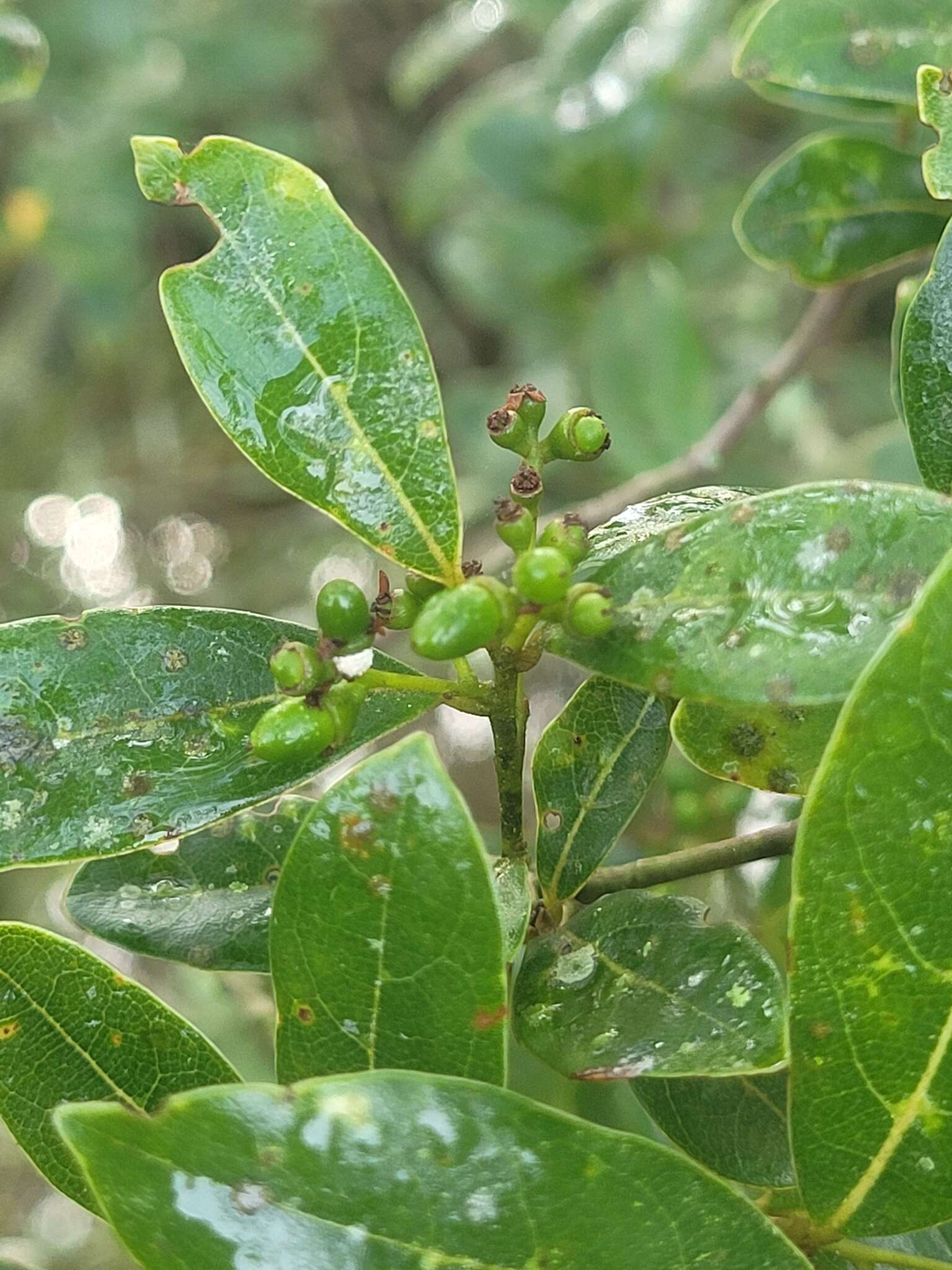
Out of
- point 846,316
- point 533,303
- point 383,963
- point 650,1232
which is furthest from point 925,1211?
point 846,316

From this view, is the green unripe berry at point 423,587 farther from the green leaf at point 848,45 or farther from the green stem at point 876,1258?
the green leaf at point 848,45

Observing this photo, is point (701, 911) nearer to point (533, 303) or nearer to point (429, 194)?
point (533, 303)

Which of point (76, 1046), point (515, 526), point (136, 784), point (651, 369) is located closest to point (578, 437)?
point (515, 526)

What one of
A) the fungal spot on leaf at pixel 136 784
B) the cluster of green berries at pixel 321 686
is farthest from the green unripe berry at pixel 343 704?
the fungal spot on leaf at pixel 136 784

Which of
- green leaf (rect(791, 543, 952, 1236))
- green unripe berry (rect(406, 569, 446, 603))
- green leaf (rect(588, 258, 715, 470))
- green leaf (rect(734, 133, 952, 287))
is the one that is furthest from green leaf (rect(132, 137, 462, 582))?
green leaf (rect(588, 258, 715, 470))

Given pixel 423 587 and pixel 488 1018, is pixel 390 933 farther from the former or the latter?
pixel 423 587
